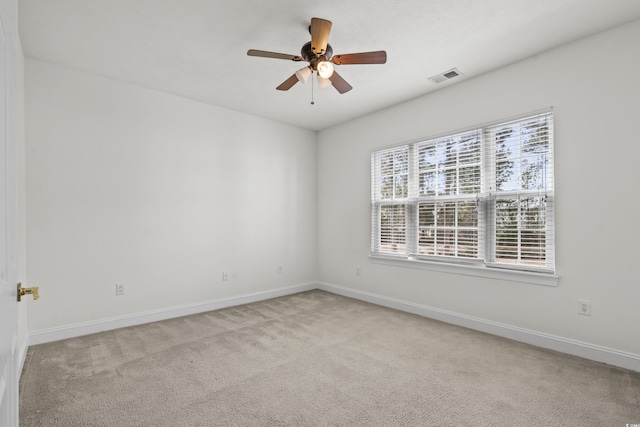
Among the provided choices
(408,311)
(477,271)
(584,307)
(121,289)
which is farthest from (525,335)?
(121,289)

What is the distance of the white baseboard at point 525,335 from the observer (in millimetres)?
2621

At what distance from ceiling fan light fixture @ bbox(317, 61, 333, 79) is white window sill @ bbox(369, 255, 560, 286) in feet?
8.37

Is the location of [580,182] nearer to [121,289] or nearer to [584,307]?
[584,307]

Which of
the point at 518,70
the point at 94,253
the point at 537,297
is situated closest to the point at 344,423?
the point at 537,297

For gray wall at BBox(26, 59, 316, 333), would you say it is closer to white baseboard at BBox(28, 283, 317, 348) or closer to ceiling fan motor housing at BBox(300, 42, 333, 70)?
white baseboard at BBox(28, 283, 317, 348)

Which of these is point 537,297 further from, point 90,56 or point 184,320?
point 90,56

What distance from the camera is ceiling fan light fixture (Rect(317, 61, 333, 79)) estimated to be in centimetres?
248

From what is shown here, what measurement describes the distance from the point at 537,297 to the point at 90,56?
4882 mm

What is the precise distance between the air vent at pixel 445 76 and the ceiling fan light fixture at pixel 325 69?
5.24 ft

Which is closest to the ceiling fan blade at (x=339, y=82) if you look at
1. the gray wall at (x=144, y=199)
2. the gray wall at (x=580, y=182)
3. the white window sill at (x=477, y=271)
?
the gray wall at (x=580, y=182)

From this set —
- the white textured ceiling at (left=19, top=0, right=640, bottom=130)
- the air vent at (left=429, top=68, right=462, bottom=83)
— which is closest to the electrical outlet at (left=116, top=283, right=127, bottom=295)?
the white textured ceiling at (left=19, top=0, right=640, bottom=130)

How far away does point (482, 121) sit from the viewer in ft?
11.5

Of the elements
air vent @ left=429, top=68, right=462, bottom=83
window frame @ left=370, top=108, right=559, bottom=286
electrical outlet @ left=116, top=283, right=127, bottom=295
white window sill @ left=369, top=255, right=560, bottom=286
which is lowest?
electrical outlet @ left=116, top=283, right=127, bottom=295

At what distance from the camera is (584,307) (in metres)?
2.80
